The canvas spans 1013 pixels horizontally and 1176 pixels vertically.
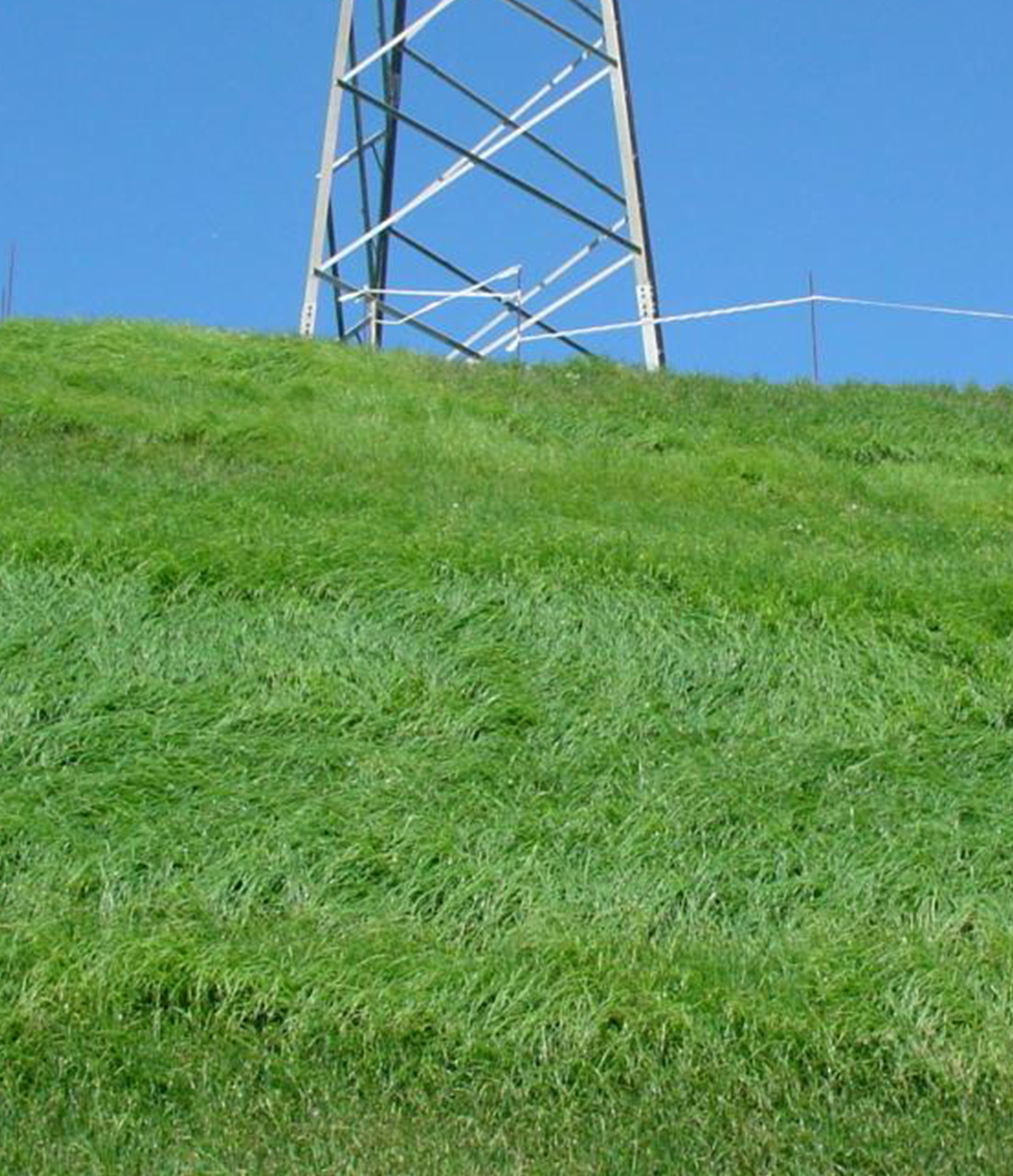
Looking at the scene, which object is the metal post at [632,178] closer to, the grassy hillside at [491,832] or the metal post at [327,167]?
the metal post at [327,167]

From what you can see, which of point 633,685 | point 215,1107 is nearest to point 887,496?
point 633,685

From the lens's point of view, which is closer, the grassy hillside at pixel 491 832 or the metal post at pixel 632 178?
the grassy hillside at pixel 491 832

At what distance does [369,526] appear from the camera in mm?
9805

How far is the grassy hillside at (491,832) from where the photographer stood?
5.61m

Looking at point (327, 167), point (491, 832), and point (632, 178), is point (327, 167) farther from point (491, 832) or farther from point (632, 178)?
point (491, 832)

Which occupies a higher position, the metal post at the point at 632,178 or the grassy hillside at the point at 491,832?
the metal post at the point at 632,178

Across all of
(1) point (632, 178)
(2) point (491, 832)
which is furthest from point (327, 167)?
(2) point (491, 832)

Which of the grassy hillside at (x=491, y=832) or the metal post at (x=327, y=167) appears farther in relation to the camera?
the metal post at (x=327, y=167)

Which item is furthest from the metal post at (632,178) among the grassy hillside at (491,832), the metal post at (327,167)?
the grassy hillside at (491,832)

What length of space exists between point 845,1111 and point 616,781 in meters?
2.11

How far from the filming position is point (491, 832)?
712cm

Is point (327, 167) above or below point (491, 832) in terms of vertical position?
above

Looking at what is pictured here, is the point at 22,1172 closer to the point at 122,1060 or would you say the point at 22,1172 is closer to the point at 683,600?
the point at 122,1060

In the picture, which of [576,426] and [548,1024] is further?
[576,426]
